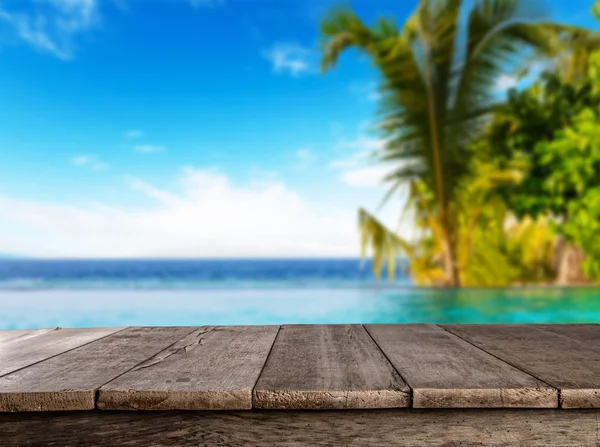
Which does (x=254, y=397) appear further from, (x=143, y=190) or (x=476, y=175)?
(x=143, y=190)

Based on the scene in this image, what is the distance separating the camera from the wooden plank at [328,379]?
31.1 inches

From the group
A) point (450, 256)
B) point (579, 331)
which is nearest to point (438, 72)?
point (450, 256)

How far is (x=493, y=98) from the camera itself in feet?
21.6

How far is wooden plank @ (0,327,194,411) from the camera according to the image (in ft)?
2.59

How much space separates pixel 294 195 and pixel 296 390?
67.8ft

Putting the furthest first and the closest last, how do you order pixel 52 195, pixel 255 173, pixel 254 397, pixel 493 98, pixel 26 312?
pixel 255 173, pixel 52 195, pixel 493 98, pixel 26 312, pixel 254 397

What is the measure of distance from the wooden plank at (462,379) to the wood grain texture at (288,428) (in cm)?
3

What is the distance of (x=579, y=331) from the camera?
1.40m

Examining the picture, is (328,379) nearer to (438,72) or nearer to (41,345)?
(41,345)

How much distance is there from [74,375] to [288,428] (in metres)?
0.39

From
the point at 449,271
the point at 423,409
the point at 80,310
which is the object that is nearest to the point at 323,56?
the point at 449,271

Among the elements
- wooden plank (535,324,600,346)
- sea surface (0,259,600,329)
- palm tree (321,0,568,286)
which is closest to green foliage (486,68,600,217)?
palm tree (321,0,568,286)

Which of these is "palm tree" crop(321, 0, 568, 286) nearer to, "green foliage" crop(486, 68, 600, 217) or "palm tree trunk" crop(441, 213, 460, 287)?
"palm tree trunk" crop(441, 213, 460, 287)

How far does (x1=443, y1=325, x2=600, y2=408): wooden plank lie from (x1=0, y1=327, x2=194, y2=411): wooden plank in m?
0.75
